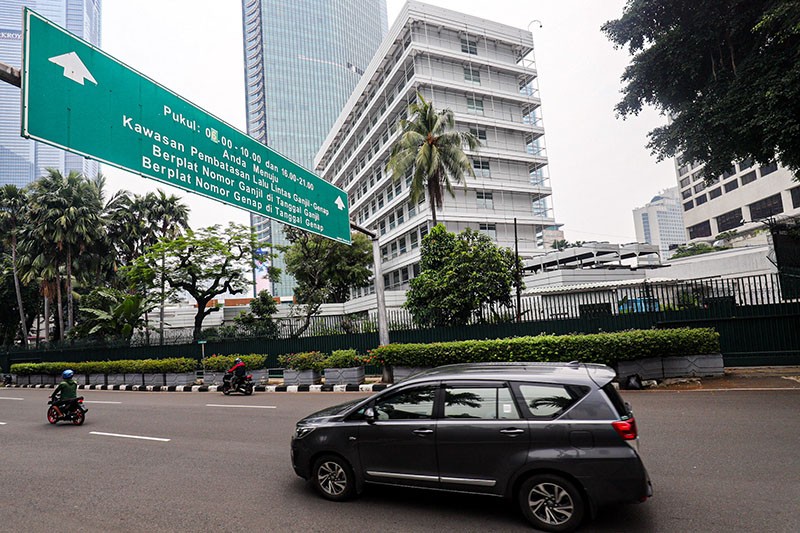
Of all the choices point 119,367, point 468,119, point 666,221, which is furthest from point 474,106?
point 666,221

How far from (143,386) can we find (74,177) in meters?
20.0

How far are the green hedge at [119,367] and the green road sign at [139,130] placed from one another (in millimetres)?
11569

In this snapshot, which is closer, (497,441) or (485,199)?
(497,441)

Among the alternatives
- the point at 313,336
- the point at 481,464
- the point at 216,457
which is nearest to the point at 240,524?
the point at 481,464

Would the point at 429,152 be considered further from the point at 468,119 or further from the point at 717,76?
the point at 468,119

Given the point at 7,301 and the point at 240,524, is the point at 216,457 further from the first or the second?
the point at 7,301

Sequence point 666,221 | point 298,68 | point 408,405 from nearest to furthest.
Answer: point 408,405 < point 298,68 < point 666,221

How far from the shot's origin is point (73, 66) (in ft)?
23.0

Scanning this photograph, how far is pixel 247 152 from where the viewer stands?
36.6 feet

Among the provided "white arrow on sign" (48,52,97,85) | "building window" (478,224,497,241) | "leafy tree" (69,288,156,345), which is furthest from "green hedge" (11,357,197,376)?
"building window" (478,224,497,241)

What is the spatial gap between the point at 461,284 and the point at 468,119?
2854 centimetres

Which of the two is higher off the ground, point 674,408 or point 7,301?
point 7,301

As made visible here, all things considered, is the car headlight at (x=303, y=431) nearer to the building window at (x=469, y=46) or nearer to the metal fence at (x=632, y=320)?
the metal fence at (x=632, y=320)

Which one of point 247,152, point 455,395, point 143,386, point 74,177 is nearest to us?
point 455,395
